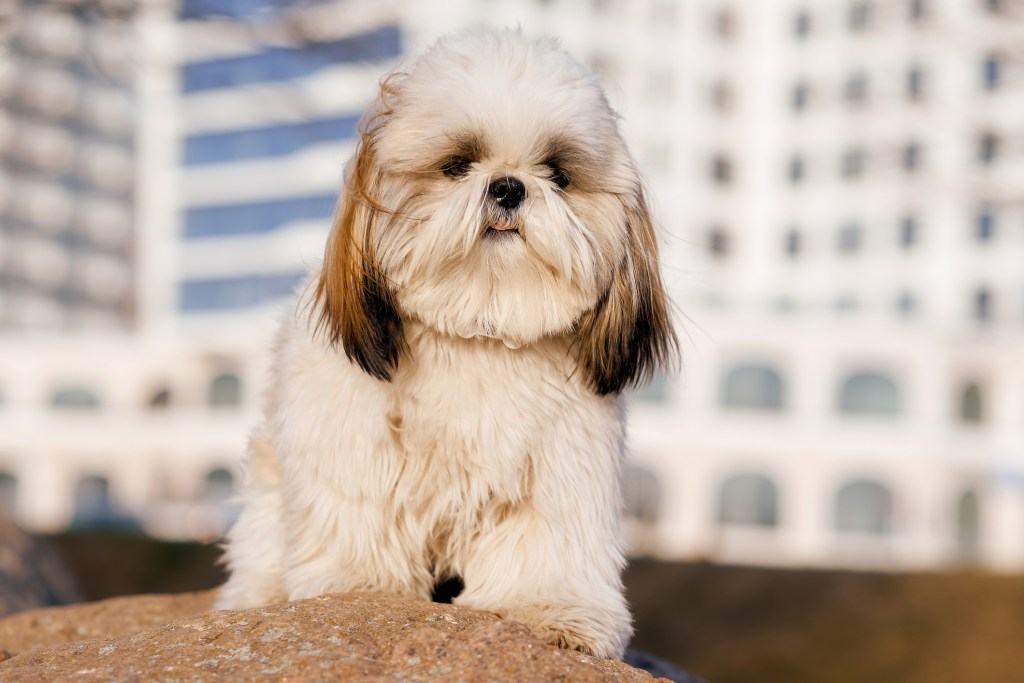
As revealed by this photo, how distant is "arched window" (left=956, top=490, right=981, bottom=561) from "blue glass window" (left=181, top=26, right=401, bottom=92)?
37220mm

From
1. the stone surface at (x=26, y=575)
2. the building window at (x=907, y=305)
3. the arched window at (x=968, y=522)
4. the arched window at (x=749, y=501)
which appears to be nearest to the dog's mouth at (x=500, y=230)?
the stone surface at (x=26, y=575)

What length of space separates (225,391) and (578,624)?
43343mm

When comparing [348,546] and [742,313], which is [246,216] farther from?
[348,546]

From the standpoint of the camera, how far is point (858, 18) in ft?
151

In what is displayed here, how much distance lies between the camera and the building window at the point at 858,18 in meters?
45.4

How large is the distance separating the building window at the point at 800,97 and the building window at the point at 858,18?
2920mm

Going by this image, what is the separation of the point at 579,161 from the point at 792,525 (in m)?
38.7

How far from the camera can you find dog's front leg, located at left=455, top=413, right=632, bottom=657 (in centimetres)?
362

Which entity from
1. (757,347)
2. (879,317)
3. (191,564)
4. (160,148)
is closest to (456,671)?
(191,564)

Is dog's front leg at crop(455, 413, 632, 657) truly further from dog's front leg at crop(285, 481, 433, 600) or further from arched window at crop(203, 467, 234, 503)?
arched window at crop(203, 467, 234, 503)

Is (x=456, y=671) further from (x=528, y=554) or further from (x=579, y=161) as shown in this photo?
(x=579, y=161)

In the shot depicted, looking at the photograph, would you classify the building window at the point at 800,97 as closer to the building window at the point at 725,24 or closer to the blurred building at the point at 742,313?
the blurred building at the point at 742,313

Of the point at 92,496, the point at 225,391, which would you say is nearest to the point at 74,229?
the point at 92,496

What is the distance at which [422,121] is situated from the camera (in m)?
3.54
